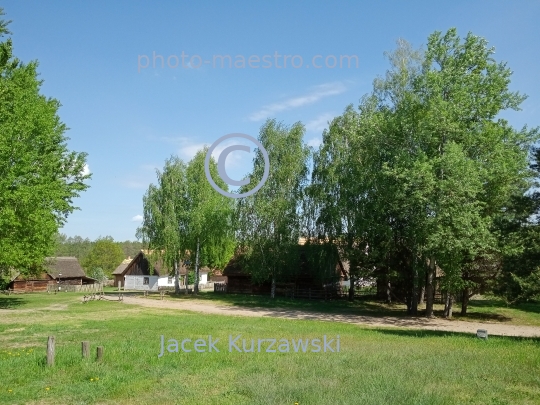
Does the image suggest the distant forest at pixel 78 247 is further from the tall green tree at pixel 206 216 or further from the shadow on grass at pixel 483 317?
the shadow on grass at pixel 483 317

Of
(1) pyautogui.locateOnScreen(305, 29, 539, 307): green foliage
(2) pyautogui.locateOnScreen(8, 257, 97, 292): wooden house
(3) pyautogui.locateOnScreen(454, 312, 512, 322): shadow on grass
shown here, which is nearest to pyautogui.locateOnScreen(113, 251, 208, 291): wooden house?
(2) pyautogui.locateOnScreen(8, 257, 97, 292): wooden house

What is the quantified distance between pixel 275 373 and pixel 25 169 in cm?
2405

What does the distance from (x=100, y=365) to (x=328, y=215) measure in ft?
103

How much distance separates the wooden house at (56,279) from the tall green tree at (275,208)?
28.1 metres

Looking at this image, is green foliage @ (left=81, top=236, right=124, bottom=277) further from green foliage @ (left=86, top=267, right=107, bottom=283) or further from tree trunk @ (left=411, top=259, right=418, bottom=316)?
tree trunk @ (left=411, top=259, right=418, bottom=316)

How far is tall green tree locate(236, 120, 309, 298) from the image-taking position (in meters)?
43.3

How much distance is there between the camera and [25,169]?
Answer: 29172 mm

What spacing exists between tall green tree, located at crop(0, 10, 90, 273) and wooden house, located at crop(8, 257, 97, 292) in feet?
93.6

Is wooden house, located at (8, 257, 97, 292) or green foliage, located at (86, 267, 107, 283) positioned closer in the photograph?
wooden house, located at (8, 257, 97, 292)

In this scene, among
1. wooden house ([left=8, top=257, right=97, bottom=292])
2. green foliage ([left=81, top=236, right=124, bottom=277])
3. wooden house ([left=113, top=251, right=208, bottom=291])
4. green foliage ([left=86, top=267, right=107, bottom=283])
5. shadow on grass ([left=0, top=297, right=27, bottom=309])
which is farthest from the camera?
green foliage ([left=81, top=236, right=124, bottom=277])

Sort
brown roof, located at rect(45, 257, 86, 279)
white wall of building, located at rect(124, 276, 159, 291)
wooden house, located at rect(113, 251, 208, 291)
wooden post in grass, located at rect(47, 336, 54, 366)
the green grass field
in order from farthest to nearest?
wooden house, located at rect(113, 251, 208, 291)
white wall of building, located at rect(124, 276, 159, 291)
brown roof, located at rect(45, 257, 86, 279)
wooden post in grass, located at rect(47, 336, 54, 366)
the green grass field

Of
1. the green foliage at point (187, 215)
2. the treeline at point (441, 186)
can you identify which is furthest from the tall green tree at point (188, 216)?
the treeline at point (441, 186)

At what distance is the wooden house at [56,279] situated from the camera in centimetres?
6009

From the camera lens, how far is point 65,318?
26625 mm
